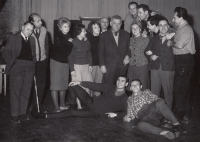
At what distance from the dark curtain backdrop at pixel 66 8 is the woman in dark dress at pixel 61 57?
523cm

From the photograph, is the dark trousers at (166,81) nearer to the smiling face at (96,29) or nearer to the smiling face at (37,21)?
the smiling face at (96,29)

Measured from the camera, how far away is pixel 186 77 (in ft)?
11.4

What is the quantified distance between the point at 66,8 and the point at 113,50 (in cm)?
556

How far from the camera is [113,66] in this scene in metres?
4.04

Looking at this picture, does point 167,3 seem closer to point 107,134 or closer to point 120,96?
point 120,96

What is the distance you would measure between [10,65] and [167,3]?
25.6 feet

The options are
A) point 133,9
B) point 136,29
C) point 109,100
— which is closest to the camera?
point 109,100

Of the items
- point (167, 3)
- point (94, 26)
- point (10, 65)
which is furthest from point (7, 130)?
point (167, 3)

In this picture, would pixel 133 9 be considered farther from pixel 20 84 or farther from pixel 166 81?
pixel 20 84

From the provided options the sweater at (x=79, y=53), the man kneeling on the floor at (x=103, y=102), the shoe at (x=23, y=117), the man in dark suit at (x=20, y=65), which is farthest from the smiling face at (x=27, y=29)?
the shoe at (x=23, y=117)

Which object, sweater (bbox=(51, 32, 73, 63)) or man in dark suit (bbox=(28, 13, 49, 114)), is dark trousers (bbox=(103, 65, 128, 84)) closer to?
sweater (bbox=(51, 32, 73, 63))

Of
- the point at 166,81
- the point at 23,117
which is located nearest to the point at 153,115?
the point at 166,81

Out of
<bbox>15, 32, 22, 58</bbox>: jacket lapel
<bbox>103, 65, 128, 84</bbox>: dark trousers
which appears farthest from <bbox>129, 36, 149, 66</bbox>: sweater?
<bbox>15, 32, 22, 58</bbox>: jacket lapel

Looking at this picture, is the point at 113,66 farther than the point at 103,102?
Yes
